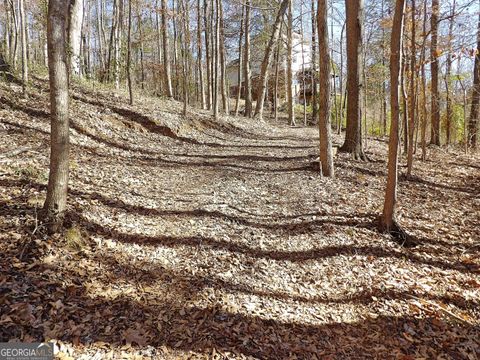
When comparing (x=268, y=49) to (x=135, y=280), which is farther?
(x=268, y=49)

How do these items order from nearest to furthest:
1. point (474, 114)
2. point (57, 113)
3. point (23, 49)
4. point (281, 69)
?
point (57, 113)
point (23, 49)
point (474, 114)
point (281, 69)

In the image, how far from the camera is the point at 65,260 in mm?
3654

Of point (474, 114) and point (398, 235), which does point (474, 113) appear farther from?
point (398, 235)

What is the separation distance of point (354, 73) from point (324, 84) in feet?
9.74

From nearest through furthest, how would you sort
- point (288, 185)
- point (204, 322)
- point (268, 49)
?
1. point (204, 322)
2. point (288, 185)
3. point (268, 49)

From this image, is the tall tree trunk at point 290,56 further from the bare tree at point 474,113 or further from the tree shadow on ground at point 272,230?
the tree shadow on ground at point 272,230

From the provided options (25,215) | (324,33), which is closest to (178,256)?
(25,215)

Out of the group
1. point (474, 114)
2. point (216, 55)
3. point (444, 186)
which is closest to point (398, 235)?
point (444, 186)

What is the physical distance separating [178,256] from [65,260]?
56.4 inches

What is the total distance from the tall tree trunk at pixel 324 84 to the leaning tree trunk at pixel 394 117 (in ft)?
7.45

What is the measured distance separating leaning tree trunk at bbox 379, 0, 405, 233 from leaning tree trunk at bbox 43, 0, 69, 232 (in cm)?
499

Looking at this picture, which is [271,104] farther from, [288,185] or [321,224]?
[321,224]

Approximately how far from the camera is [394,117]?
5.50 meters

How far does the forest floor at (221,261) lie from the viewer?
3.17 m
